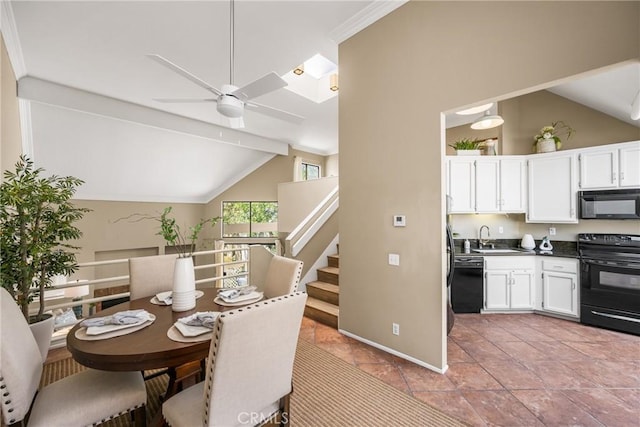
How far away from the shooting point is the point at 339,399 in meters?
2.00

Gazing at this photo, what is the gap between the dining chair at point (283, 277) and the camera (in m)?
2.14

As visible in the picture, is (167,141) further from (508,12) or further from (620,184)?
(620,184)

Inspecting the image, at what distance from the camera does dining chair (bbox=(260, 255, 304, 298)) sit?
7.03 ft

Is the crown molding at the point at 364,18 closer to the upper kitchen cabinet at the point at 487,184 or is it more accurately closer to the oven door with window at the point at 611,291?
A: the upper kitchen cabinet at the point at 487,184

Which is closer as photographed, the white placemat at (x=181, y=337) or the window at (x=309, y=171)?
the white placemat at (x=181, y=337)

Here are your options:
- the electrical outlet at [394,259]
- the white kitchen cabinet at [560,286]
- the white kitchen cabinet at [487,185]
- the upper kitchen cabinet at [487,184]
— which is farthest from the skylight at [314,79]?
the white kitchen cabinet at [560,286]

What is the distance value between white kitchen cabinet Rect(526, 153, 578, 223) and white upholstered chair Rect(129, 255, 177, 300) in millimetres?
4820

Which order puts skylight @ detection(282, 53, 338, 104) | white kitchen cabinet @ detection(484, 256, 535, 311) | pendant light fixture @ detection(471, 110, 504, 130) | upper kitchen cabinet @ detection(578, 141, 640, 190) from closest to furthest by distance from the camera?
1. upper kitchen cabinet @ detection(578, 141, 640, 190)
2. pendant light fixture @ detection(471, 110, 504, 130)
3. white kitchen cabinet @ detection(484, 256, 535, 311)
4. skylight @ detection(282, 53, 338, 104)

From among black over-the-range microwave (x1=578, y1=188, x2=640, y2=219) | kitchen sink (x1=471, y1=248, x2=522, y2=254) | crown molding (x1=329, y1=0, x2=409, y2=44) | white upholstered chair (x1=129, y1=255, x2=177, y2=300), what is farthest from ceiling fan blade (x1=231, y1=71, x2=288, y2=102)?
black over-the-range microwave (x1=578, y1=188, x2=640, y2=219)

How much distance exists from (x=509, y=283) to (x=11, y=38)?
21.8 ft

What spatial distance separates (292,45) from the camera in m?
3.14

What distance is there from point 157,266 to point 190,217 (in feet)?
18.2

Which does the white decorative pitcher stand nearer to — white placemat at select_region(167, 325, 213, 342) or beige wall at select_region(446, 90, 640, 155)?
white placemat at select_region(167, 325, 213, 342)

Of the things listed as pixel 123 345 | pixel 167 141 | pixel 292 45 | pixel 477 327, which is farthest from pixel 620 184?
pixel 167 141
